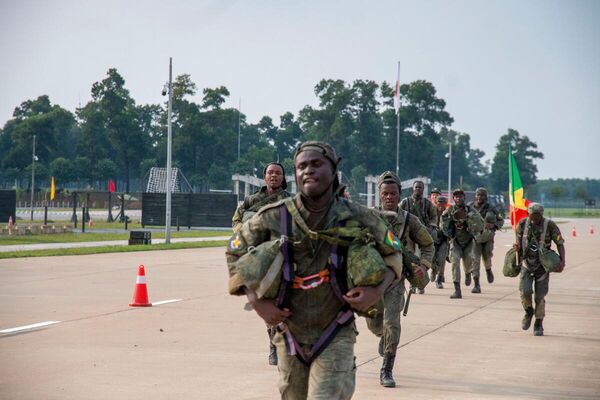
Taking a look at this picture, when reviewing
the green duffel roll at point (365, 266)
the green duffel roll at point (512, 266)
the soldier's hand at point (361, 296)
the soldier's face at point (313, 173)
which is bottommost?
the green duffel roll at point (512, 266)

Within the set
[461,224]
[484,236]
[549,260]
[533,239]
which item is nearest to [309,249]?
→ [549,260]

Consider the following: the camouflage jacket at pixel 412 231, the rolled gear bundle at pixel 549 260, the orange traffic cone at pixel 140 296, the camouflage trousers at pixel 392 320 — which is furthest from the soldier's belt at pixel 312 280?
the orange traffic cone at pixel 140 296

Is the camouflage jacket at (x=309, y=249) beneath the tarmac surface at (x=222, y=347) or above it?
above

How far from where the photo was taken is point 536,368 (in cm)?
1041

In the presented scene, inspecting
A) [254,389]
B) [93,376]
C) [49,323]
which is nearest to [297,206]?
[254,389]

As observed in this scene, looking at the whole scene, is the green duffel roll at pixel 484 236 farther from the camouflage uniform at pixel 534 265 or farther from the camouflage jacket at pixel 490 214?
the camouflage uniform at pixel 534 265

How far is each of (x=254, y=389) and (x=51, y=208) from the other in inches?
4059

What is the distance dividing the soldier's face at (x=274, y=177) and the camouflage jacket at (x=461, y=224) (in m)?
9.47

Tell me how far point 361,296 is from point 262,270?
522mm

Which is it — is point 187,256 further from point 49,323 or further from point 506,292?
point 49,323

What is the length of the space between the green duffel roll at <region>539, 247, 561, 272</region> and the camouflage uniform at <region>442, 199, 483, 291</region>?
6.73 m

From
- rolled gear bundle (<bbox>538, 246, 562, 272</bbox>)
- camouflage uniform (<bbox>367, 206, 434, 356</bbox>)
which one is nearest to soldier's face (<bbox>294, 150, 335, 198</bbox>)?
camouflage uniform (<bbox>367, 206, 434, 356</bbox>)

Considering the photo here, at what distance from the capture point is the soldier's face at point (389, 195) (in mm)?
9570

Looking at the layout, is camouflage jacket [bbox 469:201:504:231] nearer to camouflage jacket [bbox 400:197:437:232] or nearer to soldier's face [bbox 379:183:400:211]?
camouflage jacket [bbox 400:197:437:232]
